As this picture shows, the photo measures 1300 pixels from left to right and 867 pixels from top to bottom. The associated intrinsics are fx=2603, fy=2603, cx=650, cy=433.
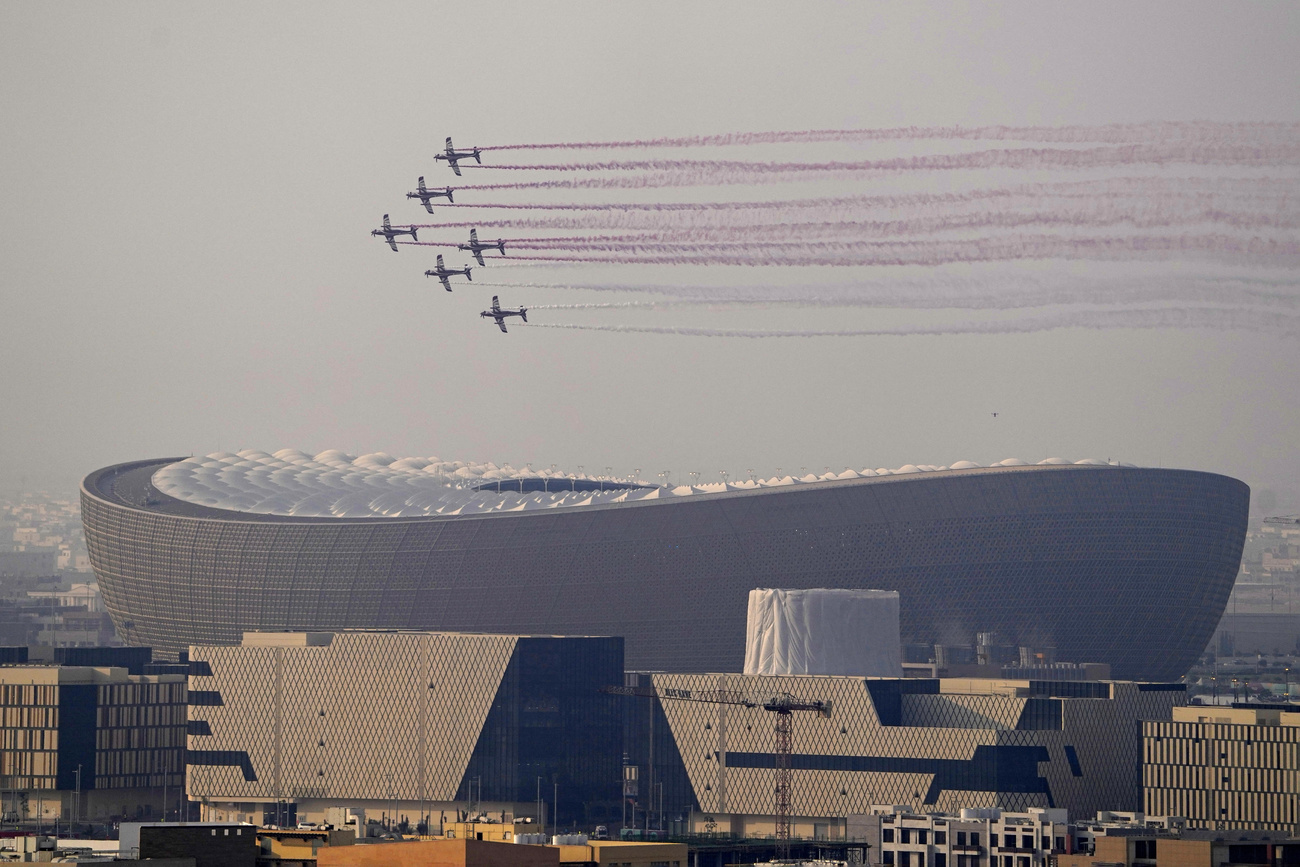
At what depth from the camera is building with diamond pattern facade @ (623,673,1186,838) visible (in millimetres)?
144875

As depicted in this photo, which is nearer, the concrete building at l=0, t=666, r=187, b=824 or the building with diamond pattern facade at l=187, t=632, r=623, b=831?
the building with diamond pattern facade at l=187, t=632, r=623, b=831

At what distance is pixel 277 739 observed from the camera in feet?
541

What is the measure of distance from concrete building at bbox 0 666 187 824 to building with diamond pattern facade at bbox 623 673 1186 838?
35609 mm

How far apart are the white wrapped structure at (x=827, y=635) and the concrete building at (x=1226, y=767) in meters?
25.3

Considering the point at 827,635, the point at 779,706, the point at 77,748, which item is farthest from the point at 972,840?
the point at 77,748

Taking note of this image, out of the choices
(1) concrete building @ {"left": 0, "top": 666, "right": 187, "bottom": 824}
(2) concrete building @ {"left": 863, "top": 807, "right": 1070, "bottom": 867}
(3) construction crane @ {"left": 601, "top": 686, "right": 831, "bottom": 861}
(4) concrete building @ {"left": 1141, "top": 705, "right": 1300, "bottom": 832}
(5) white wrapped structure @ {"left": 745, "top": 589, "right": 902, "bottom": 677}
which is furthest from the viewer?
(1) concrete building @ {"left": 0, "top": 666, "right": 187, "bottom": 824}

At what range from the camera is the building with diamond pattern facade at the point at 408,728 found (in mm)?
157750

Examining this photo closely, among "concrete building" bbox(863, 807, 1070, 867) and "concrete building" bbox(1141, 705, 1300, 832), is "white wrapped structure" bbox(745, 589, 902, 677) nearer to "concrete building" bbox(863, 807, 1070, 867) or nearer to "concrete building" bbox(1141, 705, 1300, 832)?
"concrete building" bbox(1141, 705, 1300, 832)

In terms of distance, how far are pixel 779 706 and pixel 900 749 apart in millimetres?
7361

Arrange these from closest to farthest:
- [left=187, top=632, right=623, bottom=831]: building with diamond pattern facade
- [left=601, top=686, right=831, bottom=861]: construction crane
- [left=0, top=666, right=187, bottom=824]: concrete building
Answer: [left=601, top=686, right=831, bottom=861]: construction crane → [left=187, top=632, right=623, bottom=831]: building with diamond pattern facade → [left=0, top=666, right=187, bottom=824]: concrete building

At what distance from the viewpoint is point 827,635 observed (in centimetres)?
16075

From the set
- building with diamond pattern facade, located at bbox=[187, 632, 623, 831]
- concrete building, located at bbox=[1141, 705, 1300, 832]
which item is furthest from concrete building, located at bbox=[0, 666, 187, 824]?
concrete building, located at bbox=[1141, 705, 1300, 832]

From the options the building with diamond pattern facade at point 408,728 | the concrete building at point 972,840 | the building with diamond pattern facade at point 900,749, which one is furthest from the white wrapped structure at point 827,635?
the concrete building at point 972,840

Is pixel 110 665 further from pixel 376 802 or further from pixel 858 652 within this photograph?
pixel 858 652
